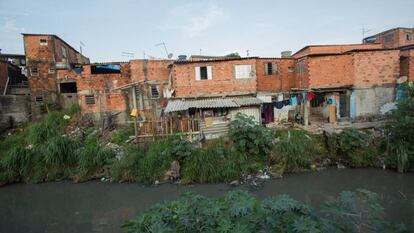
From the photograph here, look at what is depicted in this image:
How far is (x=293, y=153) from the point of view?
10.7 meters

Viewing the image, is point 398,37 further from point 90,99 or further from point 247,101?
point 90,99

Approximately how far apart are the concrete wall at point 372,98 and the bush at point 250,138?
673cm

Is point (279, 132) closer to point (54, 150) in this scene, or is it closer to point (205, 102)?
point (205, 102)

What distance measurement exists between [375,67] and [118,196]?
15655 millimetres

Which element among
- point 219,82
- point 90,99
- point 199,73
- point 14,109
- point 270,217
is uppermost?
point 199,73

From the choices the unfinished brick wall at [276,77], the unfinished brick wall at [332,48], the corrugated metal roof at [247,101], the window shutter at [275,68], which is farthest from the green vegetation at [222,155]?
the unfinished brick wall at [332,48]

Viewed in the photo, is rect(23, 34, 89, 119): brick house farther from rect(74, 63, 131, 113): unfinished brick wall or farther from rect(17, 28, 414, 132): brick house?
rect(74, 63, 131, 113): unfinished brick wall

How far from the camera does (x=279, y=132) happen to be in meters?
12.4

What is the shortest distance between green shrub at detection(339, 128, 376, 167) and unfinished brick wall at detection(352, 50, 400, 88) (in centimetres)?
411

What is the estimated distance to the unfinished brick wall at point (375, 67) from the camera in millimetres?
13047

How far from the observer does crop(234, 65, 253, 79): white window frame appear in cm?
1421

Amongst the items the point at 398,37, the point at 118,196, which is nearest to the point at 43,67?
the point at 118,196

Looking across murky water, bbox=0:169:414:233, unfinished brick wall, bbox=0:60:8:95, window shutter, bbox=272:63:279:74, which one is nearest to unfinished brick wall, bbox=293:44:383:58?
window shutter, bbox=272:63:279:74

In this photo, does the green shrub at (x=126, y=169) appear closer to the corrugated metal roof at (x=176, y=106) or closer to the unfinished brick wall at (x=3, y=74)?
the corrugated metal roof at (x=176, y=106)
